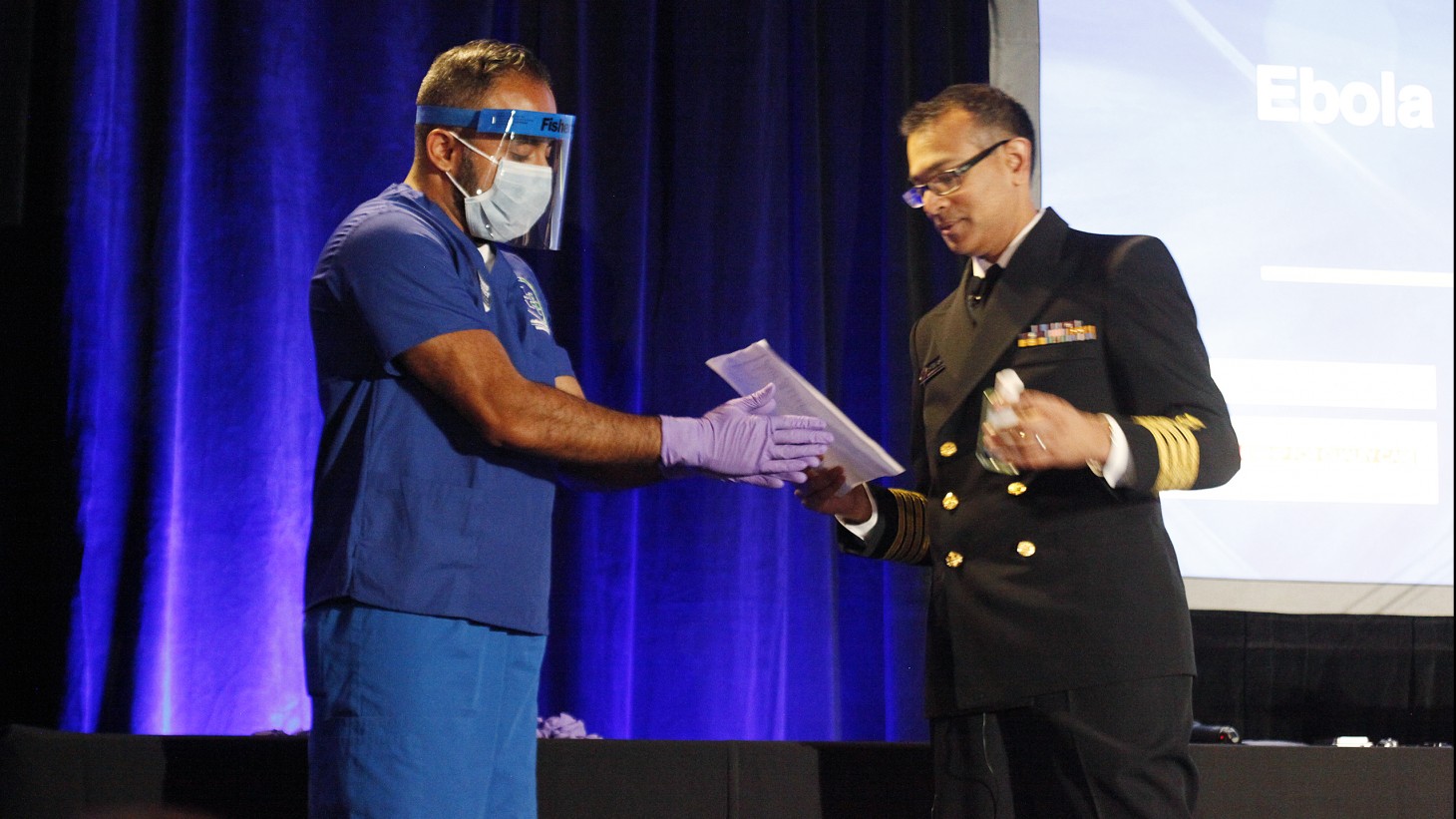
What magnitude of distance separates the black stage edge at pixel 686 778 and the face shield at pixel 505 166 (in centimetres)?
101

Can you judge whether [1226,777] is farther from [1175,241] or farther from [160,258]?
[160,258]

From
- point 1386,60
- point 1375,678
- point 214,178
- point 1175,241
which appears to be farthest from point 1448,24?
point 214,178

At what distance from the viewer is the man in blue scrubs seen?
1595mm

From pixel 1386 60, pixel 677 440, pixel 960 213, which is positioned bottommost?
pixel 677 440

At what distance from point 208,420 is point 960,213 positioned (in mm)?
1840

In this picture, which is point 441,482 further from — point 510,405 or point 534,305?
point 534,305

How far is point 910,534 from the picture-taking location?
2197mm

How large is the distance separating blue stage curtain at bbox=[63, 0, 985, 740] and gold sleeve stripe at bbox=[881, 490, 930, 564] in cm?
101

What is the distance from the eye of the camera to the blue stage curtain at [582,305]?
2.91 m

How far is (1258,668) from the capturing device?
3.33 meters

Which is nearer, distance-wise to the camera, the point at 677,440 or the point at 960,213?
the point at 677,440

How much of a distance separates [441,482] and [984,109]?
1086 mm

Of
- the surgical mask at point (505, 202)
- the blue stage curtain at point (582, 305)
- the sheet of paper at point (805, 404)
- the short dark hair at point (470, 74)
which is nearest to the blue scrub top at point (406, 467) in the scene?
the surgical mask at point (505, 202)

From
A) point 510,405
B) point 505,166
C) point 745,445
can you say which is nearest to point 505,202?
point 505,166
